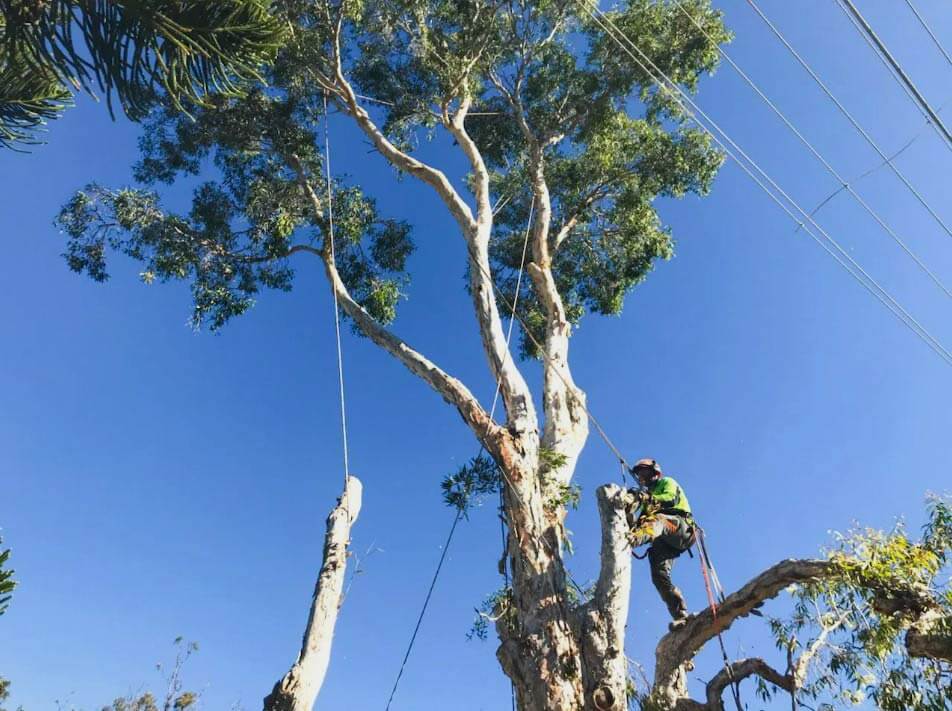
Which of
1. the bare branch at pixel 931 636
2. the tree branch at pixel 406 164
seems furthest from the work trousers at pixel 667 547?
the tree branch at pixel 406 164

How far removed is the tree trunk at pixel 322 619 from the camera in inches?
145

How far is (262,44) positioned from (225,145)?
665cm

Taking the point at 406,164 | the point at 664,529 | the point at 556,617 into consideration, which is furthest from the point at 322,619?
the point at 406,164

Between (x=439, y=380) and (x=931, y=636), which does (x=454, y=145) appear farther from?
(x=931, y=636)

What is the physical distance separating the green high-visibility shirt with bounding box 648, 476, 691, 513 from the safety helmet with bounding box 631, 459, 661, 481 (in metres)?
0.22

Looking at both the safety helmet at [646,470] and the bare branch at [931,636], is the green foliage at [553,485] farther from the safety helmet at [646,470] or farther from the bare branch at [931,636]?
the bare branch at [931,636]

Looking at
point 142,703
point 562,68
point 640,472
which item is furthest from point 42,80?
point 142,703

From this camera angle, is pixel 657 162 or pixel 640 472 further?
pixel 657 162

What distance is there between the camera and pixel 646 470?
214 inches

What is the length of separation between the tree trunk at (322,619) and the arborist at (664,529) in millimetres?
1945

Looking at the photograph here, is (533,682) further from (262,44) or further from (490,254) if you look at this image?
(490,254)

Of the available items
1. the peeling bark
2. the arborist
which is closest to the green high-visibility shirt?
the arborist

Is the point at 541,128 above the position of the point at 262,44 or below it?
above

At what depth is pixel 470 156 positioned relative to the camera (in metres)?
7.71
